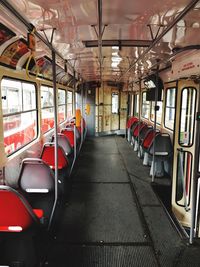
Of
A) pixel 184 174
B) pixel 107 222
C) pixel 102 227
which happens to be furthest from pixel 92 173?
pixel 184 174

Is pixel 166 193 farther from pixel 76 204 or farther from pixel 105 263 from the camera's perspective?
pixel 105 263

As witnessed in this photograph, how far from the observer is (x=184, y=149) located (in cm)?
316

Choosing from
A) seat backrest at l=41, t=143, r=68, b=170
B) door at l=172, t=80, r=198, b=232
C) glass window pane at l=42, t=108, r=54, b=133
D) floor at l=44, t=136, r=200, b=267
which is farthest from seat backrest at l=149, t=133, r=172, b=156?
glass window pane at l=42, t=108, r=54, b=133

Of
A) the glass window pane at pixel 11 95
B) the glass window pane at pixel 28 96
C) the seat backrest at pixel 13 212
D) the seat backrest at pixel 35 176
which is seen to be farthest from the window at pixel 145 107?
the seat backrest at pixel 13 212

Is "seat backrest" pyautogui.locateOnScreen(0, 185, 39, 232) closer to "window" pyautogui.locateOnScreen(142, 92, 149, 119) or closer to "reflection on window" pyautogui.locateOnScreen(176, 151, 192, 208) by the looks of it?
"reflection on window" pyautogui.locateOnScreen(176, 151, 192, 208)

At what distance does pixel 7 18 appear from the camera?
1.78 metres

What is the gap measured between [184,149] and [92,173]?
258cm

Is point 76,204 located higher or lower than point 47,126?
lower

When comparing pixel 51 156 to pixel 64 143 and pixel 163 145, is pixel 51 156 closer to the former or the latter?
pixel 64 143

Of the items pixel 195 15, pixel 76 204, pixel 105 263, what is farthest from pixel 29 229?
pixel 195 15

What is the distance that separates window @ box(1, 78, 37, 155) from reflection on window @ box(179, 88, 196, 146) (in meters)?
2.49

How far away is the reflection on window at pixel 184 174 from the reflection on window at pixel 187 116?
0.68 ft

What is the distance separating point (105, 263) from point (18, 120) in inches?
95.9

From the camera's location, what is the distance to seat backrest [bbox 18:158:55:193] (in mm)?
2811
